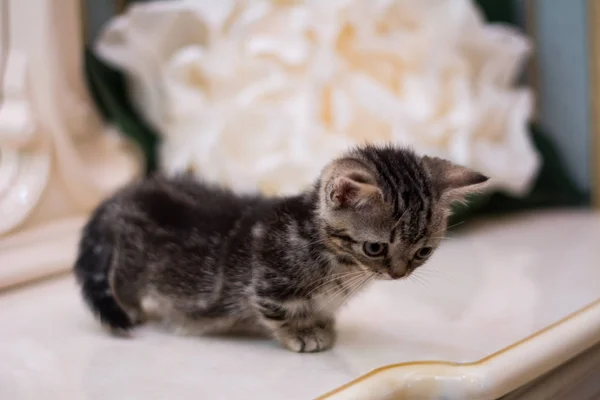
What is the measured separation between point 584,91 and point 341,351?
92 cm

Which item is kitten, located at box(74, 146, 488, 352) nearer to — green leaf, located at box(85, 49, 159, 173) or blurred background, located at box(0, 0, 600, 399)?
blurred background, located at box(0, 0, 600, 399)

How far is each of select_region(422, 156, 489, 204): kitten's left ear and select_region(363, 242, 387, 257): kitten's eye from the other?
0.09 m

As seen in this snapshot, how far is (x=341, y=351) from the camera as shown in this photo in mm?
752

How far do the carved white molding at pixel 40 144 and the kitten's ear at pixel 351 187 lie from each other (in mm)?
540

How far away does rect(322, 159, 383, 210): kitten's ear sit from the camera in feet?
2.15

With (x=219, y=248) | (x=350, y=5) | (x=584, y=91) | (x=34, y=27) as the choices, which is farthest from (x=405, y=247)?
(x=584, y=91)

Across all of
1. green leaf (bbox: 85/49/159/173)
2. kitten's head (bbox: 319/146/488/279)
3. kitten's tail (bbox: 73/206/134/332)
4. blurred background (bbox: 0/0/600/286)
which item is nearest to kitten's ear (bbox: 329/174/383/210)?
kitten's head (bbox: 319/146/488/279)

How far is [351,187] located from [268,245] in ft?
0.45

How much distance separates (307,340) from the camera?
0.75 m

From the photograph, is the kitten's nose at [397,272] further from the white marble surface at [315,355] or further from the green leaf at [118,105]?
the green leaf at [118,105]

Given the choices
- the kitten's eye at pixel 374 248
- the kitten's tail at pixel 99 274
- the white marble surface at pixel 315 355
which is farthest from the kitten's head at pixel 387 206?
the kitten's tail at pixel 99 274

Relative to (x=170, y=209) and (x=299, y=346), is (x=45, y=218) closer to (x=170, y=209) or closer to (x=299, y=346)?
(x=170, y=209)

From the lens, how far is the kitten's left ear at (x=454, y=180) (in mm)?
708

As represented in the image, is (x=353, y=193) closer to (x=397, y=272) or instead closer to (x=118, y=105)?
(x=397, y=272)
